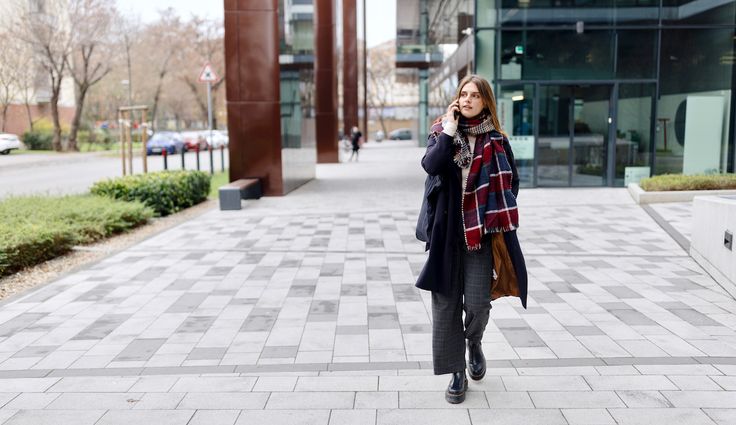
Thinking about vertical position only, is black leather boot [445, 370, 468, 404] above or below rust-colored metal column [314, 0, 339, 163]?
below

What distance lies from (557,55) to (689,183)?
14.5ft

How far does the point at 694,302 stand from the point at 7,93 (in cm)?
2173

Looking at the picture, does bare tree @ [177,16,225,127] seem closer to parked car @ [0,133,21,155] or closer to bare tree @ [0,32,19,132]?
bare tree @ [0,32,19,132]

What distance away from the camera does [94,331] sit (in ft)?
17.9

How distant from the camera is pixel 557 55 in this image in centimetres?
1584

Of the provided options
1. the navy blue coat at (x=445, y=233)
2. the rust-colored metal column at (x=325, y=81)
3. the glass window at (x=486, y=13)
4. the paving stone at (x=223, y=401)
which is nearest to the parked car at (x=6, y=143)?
the rust-colored metal column at (x=325, y=81)

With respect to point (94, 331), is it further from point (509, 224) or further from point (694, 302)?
point (694, 302)

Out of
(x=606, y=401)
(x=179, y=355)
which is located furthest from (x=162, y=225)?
(x=606, y=401)

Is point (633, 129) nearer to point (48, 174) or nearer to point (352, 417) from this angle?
point (352, 417)

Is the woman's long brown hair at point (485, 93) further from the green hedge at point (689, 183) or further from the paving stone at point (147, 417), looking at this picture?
the green hedge at point (689, 183)

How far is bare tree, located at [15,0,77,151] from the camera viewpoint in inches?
1244

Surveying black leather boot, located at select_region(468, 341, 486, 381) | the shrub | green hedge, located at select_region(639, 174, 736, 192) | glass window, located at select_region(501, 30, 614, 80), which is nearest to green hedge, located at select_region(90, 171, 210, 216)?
glass window, located at select_region(501, 30, 614, 80)

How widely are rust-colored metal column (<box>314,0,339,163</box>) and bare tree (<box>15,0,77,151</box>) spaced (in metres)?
13.2

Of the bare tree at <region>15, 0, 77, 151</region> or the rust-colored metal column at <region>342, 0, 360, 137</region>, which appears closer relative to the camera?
the bare tree at <region>15, 0, 77, 151</region>
